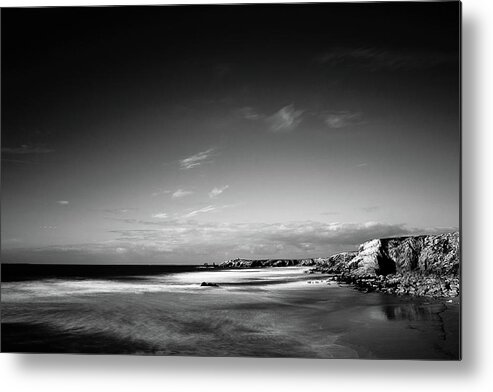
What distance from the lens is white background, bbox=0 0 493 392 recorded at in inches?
119

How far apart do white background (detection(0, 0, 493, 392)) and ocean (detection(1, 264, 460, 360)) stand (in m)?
0.11

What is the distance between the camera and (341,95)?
123 inches

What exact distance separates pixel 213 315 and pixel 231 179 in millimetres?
714

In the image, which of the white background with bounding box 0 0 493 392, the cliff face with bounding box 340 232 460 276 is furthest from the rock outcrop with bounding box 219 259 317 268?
the white background with bounding box 0 0 493 392

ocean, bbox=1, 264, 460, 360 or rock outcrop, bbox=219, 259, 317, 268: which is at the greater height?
rock outcrop, bbox=219, 259, 317, 268

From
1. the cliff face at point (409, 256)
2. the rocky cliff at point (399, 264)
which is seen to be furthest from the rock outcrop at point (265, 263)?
the cliff face at point (409, 256)

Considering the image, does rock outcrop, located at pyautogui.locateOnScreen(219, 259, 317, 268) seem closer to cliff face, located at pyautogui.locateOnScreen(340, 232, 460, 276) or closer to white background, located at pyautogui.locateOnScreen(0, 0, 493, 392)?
cliff face, located at pyautogui.locateOnScreen(340, 232, 460, 276)

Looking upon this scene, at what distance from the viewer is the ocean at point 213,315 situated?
3018 mm

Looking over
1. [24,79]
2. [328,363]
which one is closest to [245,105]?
[24,79]

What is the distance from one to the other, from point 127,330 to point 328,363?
3.45 ft

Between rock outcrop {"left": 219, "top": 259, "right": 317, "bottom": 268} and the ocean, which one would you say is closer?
the ocean

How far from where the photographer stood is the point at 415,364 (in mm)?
3061

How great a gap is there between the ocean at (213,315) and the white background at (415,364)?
0.37ft

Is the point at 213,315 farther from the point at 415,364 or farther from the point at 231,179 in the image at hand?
the point at 415,364
